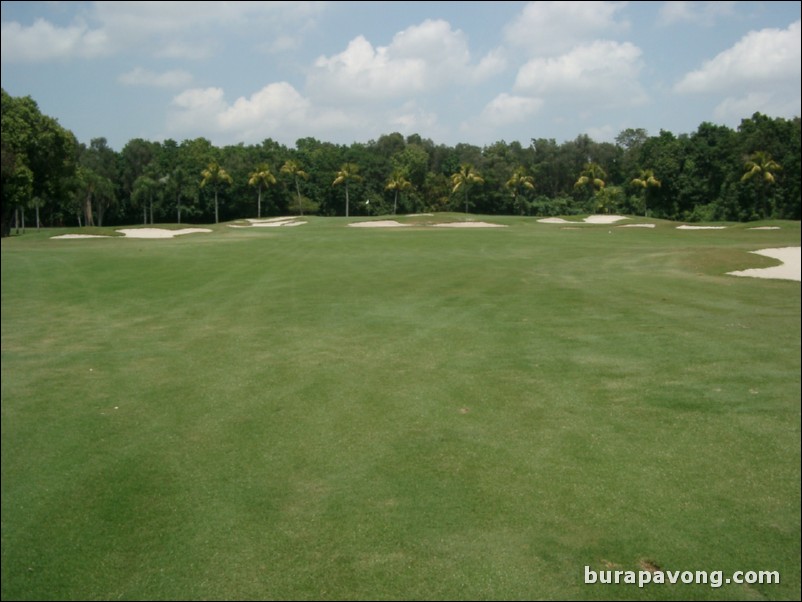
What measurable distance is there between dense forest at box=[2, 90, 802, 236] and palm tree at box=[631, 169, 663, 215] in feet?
0.50

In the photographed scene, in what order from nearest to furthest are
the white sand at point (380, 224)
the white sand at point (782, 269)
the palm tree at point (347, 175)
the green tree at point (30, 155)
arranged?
the white sand at point (782, 269)
the green tree at point (30, 155)
the white sand at point (380, 224)
the palm tree at point (347, 175)

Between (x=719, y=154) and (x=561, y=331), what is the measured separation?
70848mm

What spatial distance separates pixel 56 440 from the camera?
19.6ft

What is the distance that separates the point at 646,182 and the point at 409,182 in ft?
91.9

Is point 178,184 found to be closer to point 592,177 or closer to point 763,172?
point 592,177

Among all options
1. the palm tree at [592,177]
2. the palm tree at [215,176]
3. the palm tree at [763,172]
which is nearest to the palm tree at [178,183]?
the palm tree at [215,176]

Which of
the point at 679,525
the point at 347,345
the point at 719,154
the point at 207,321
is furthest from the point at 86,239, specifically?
the point at 719,154

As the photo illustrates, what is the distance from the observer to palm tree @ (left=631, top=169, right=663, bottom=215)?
225ft

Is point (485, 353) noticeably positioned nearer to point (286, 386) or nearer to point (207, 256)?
point (286, 386)

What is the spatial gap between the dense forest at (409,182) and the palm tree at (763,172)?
129 millimetres

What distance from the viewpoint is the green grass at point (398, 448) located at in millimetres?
4074

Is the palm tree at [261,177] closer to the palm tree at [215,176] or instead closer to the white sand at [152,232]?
the palm tree at [215,176]

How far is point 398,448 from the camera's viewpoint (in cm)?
572

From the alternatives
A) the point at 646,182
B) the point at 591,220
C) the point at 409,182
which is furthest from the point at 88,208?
the point at 646,182
